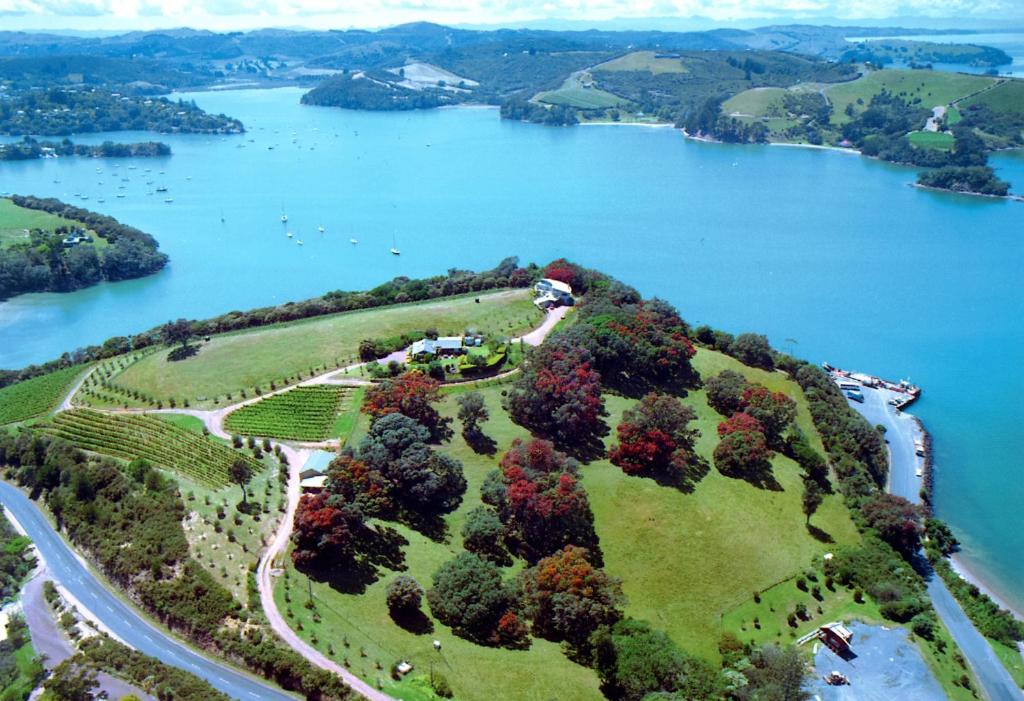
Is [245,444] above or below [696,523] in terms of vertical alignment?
above

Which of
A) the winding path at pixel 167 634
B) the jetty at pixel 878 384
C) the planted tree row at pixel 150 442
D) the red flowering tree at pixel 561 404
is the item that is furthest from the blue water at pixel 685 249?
the winding path at pixel 167 634

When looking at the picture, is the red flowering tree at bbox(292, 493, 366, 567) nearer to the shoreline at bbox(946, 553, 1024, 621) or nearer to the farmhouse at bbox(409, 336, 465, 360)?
the farmhouse at bbox(409, 336, 465, 360)

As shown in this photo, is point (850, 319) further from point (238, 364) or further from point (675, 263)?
point (238, 364)

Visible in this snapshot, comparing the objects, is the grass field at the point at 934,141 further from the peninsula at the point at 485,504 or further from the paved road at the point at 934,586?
the peninsula at the point at 485,504

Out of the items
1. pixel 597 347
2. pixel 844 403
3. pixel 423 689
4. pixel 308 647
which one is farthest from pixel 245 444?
pixel 844 403

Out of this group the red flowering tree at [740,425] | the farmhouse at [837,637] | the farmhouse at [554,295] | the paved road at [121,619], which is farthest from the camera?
the farmhouse at [554,295]

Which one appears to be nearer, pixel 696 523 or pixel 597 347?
pixel 696 523

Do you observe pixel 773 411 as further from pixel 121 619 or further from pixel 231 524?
pixel 121 619

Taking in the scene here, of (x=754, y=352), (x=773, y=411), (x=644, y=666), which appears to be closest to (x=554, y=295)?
(x=754, y=352)
